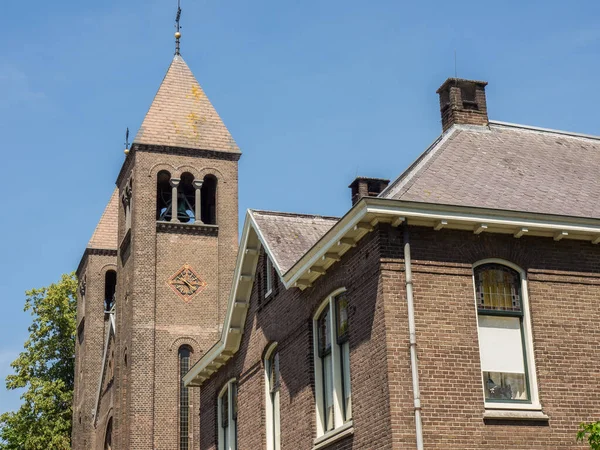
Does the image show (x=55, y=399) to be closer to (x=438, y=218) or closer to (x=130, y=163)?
(x=130, y=163)

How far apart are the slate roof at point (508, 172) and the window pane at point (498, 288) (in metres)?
1.11

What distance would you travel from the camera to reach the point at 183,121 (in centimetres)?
4584

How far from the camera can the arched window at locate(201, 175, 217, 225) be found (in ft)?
147

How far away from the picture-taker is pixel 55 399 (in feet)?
188

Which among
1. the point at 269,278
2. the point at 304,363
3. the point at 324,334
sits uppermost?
the point at 269,278

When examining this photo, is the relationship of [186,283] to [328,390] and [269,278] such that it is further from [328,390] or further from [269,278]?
[328,390]

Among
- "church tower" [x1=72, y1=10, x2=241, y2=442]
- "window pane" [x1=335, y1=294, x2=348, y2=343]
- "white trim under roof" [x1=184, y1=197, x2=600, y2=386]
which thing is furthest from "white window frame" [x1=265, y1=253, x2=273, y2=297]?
"church tower" [x1=72, y1=10, x2=241, y2=442]

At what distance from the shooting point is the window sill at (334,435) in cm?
1712

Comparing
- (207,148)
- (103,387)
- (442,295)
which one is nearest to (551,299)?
(442,295)

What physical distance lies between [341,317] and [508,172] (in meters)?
4.36

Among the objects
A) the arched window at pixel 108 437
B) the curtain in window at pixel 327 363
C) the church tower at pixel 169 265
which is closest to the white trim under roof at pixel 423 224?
the curtain in window at pixel 327 363

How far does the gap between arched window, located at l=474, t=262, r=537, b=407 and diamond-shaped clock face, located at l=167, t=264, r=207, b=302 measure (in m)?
26.7

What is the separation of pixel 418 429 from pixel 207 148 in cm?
3083

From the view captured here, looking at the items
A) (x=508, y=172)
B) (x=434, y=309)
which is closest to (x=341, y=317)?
(x=434, y=309)
